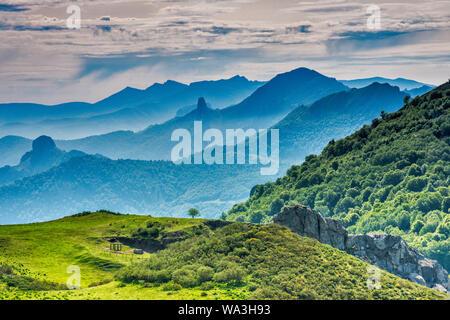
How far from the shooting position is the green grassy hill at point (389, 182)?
112 m

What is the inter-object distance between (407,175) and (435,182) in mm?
9339

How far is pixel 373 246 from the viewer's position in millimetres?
69750

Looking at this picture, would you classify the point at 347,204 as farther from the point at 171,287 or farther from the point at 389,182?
the point at 171,287

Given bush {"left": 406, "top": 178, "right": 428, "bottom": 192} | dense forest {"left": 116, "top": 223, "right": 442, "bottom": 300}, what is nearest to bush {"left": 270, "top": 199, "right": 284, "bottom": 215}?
bush {"left": 406, "top": 178, "right": 428, "bottom": 192}

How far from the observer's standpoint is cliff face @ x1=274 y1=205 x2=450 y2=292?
64.8 meters

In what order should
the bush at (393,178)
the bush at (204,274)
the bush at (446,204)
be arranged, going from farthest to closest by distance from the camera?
the bush at (393,178), the bush at (446,204), the bush at (204,274)

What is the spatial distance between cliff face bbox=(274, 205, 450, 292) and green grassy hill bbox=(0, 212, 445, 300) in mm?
6217

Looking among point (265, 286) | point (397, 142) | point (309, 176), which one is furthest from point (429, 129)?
point (265, 286)

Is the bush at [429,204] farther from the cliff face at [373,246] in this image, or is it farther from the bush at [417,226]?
the cliff face at [373,246]

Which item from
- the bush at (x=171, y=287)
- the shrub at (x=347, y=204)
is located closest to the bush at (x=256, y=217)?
the shrub at (x=347, y=204)

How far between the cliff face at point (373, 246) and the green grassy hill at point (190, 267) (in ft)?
20.4

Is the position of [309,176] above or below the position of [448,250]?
above

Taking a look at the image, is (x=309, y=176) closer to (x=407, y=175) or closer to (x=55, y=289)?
(x=407, y=175)

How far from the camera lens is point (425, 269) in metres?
69.6
